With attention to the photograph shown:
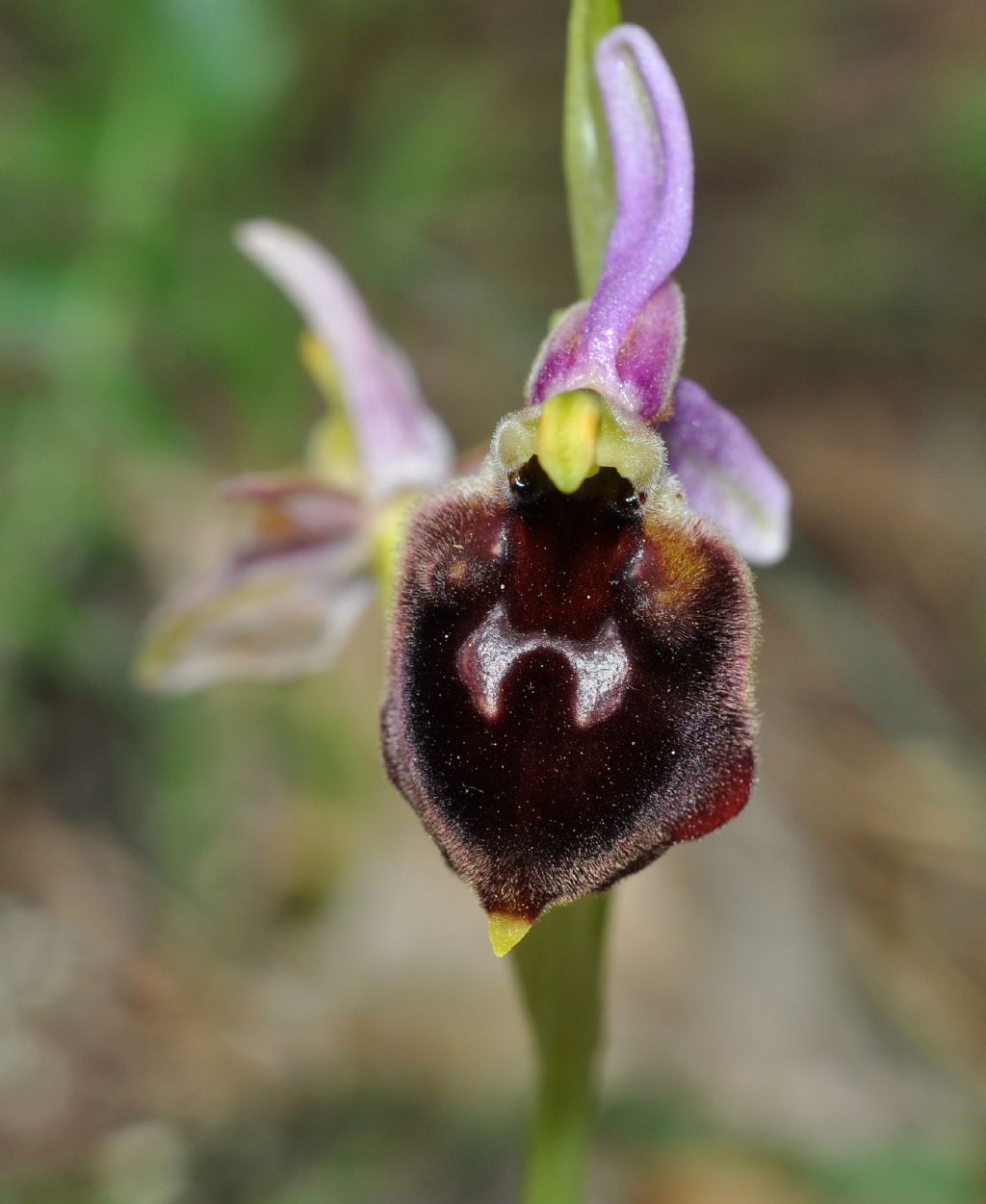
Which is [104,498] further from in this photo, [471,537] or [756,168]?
[756,168]

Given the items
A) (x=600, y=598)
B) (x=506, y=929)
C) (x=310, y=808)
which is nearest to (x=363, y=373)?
(x=600, y=598)

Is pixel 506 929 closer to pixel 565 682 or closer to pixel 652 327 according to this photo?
pixel 565 682

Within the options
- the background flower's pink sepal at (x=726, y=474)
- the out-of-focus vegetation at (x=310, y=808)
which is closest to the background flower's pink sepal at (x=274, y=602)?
the out-of-focus vegetation at (x=310, y=808)

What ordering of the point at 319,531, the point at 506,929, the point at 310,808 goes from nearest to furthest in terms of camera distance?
the point at 506,929 < the point at 319,531 < the point at 310,808

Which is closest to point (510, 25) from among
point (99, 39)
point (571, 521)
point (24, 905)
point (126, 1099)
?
point (99, 39)

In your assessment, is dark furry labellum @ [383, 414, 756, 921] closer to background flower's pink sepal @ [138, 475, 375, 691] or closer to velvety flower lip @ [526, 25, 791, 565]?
velvety flower lip @ [526, 25, 791, 565]

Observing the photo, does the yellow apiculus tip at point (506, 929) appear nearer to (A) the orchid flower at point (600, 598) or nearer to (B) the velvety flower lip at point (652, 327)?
(A) the orchid flower at point (600, 598)

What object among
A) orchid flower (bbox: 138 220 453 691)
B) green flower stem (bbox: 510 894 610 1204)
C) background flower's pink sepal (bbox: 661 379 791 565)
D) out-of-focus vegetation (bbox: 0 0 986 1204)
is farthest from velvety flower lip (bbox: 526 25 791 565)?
out-of-focus vegetation (bbox: 0 0 986 1204)
